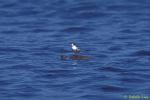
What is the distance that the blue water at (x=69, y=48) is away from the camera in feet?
90.1

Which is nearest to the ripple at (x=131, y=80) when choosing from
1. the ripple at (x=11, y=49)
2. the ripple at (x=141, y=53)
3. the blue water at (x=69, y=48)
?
the blue water at (x=69, y=48)

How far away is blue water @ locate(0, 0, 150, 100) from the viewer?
90.1ft

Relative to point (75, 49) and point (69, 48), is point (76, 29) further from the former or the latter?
point (75, 49)

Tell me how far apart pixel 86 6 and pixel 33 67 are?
661 inches

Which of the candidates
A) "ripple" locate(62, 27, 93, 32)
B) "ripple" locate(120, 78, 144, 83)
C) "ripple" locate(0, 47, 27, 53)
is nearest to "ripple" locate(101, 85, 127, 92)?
"ripple" locate(120, 78, 144, 83)

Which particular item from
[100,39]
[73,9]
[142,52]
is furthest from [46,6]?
[142,52]

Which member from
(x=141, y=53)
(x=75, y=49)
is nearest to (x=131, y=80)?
(x=75, y=49)

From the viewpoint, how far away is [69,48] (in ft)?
111

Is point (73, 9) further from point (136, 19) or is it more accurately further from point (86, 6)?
point (136, 19)

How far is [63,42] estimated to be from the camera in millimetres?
35844

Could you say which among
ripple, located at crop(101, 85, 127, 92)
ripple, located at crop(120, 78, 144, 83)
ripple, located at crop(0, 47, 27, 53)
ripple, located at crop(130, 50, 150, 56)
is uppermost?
ripple, located at crop(0, 47, 27, 53)

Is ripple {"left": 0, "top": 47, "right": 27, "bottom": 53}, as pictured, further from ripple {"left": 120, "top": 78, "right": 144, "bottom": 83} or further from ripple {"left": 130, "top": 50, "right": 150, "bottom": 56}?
ripple {"left": 120, "top": 78, "right": 144, "bottom": 83}

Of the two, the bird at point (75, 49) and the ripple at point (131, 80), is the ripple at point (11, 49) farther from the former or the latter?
the ripple at point (131, 80)

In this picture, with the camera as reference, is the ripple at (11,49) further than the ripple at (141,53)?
Yes
